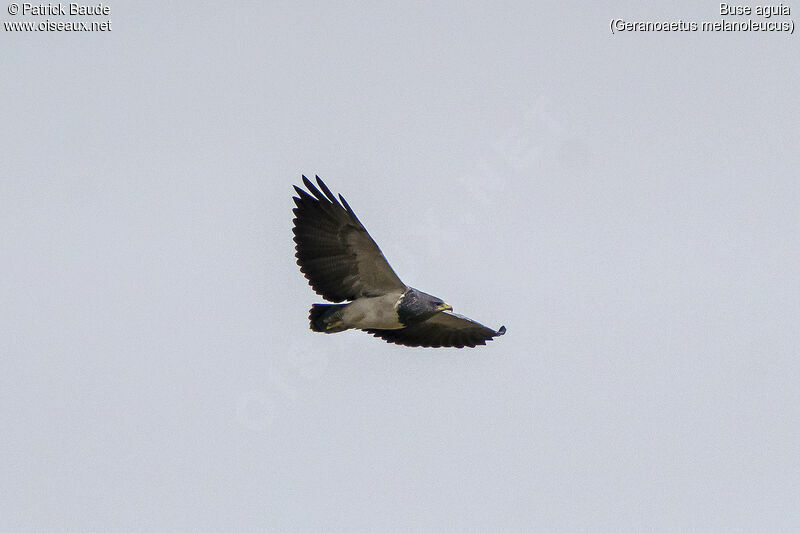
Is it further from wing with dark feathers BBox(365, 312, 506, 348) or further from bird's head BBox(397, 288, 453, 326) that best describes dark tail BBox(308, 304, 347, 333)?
wing with dark feathers BBox(365, 312, 506, 348)

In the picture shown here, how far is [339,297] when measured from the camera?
30.5 m

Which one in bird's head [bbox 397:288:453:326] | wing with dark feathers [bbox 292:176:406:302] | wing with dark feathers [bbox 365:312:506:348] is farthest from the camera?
wing with dark feathers [bbox 365:312:506:348]

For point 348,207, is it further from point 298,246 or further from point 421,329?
point 421,329

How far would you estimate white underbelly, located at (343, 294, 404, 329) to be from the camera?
30.2m

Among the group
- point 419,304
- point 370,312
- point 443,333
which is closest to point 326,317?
point 370,312

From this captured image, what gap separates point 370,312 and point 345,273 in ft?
3.50

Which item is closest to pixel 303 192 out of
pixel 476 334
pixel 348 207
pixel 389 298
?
pixel 348 207

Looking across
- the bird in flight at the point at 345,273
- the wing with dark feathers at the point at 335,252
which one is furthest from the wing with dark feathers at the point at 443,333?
the wing with dark feathers at the point at 335,252

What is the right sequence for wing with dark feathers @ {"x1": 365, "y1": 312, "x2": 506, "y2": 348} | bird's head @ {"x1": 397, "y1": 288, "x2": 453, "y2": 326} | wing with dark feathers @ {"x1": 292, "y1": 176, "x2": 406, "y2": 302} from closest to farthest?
wing with dark feathers @ {"x1": 292, "y1": 176, "x2": 406, "y2": 302} < bird's head @ {"x1": 397, "y1": 288, "x2": 453, "y2": 326} < wing with dark feathers @ {"x1": 365, "y1": 312, "x2": 506, "y2": 348}

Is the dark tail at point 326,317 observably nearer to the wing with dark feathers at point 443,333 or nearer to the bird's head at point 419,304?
the bird's head at point 419,304

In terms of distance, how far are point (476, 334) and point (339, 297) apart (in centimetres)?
414

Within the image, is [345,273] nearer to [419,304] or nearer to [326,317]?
[326,317]

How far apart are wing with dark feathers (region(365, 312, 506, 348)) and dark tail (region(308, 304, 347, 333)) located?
6.84 ft

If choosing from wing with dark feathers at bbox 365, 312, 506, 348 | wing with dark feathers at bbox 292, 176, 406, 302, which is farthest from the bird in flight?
wing with dark feathers at bbox 365, 312, 506, 348
